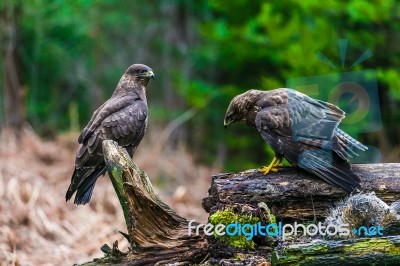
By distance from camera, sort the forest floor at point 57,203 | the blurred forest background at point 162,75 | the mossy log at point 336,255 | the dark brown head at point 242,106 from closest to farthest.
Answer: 1. the mossy log at point 336,255
2. the dark brown head at point 242,106
3. the forest floor at point 57,203
4. the blurred forest background at point 162,75

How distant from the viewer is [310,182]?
5395mm

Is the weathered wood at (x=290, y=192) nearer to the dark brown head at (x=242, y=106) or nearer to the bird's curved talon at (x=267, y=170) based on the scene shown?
the bird's curved talon at (x=267, y=170)

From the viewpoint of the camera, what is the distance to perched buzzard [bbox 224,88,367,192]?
17.6 ft

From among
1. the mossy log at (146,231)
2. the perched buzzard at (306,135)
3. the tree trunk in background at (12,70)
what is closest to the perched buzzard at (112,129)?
the mossy log at (146,231)

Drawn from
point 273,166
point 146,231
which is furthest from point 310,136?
point 146,231

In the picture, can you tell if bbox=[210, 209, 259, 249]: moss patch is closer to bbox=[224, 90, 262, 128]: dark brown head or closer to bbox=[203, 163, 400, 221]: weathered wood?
bbox=[203, 163, 400, 221]: weathered wood

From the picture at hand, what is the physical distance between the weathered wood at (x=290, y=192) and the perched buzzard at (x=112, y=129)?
4.95 feet

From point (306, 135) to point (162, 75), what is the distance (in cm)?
1512

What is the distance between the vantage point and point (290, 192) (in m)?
5.33

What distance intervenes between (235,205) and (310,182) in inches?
33.1

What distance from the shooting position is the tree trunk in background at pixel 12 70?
14.0 m

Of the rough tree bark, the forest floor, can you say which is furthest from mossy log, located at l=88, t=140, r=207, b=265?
the forest floor

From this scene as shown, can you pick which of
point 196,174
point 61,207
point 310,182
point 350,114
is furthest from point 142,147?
point 310,182

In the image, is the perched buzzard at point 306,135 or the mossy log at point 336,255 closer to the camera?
the mossy log at point 336,255
